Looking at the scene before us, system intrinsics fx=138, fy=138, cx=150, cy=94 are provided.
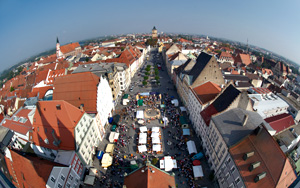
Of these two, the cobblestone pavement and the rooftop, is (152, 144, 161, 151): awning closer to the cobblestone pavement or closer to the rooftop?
the cobblestone pavement

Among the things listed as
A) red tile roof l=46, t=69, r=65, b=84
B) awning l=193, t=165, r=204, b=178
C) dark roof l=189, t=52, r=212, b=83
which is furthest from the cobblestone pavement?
red tile roof l=46, t=69, r=65, b=84

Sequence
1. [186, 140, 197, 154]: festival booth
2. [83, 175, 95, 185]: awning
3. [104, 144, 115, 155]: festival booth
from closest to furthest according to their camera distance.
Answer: [83, 175, 95, 185]: awning
[186, 140, 197, 154]: festival booth
[104, 144, 115, 155]: festival booth

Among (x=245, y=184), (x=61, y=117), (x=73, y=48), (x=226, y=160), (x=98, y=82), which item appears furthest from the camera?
(x=73, y=48)

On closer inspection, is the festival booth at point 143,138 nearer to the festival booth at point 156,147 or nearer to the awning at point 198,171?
the festival booth at point 156,147

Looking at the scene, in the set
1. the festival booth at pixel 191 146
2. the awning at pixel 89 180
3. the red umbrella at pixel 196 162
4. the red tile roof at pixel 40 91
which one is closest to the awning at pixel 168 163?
the red umbrella at pixel 196 162

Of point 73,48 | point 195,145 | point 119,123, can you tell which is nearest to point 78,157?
point 119,123

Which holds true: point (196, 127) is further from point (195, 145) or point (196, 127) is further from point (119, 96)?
point (119, 96)
